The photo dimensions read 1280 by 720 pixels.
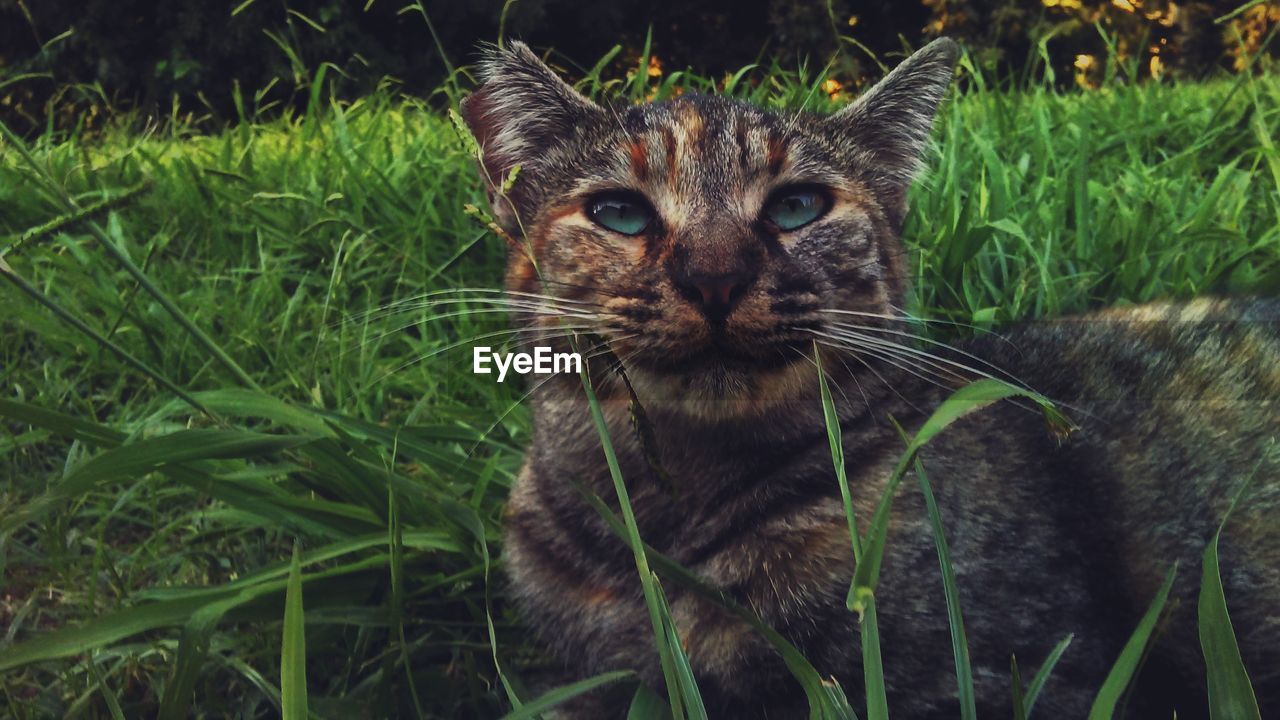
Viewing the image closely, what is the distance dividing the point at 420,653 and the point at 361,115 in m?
3.37

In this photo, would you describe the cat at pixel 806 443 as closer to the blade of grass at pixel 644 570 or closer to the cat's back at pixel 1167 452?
the cat's back at pixel 1167 452

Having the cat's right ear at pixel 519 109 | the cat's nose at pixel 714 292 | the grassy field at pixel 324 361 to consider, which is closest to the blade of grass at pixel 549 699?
the grassy field at pixel 324 361

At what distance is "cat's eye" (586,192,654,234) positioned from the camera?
70.2 inches

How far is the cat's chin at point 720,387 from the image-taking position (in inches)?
61.9

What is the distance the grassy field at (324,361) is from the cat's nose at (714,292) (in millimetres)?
374

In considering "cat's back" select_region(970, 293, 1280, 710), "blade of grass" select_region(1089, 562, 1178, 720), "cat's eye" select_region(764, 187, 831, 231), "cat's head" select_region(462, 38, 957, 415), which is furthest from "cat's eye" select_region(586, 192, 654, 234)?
"blade of grass" select_region(1089, 562, 1178, 720)

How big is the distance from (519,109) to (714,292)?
75 cm

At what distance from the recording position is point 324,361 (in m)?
2.68

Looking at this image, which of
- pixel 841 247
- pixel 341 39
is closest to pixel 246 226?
pixel 841 247

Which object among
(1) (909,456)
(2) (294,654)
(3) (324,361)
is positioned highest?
(1) (909,456)

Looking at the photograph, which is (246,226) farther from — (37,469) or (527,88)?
(527,88)

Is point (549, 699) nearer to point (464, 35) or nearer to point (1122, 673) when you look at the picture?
point (1122, 673)

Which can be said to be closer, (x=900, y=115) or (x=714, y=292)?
(x=714, y=292)

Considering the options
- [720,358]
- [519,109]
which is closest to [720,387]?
[720,358]
